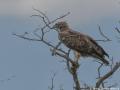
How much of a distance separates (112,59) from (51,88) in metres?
2.02

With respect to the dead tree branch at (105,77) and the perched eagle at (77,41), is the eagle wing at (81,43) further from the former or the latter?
the dead tree branch at (105,77)

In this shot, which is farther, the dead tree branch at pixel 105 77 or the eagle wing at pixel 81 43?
the eagle wing at pixel 81 43

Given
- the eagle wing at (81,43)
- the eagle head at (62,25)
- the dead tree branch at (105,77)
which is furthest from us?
the eagle head at (62,25)

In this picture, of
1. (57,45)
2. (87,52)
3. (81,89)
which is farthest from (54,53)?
(87,52)

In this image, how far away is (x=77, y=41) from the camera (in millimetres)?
10031

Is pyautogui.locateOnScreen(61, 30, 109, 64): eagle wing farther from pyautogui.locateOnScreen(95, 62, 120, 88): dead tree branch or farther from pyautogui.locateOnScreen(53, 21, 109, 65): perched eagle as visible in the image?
pyautogui.locateOnScreen(95, 62, 120, 88): dead tree branch

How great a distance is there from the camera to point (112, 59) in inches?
318

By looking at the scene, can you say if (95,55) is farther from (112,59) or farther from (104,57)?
(112,59)

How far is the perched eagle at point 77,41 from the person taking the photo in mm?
9682

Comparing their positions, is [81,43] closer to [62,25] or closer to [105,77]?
[62,25]

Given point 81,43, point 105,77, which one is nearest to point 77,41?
point 81,43

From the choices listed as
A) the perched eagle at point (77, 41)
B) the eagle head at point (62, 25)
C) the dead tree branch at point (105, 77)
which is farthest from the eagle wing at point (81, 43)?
the dead tree branch at point (105, 77)

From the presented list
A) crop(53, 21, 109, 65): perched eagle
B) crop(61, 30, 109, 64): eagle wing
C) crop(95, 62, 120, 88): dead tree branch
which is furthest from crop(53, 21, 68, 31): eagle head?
crop(95, 62, 120, 88): dead tree branch

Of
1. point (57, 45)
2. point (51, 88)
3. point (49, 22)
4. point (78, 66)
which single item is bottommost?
point (51, 88)
